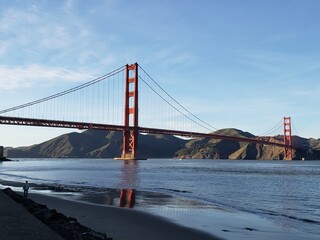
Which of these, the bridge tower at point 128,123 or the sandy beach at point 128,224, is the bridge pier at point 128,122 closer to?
the bridge tower at point 128,123

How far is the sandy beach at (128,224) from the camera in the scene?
8.92 m

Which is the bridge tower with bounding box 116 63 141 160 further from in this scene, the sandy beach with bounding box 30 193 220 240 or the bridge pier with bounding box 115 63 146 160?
the sandy beach with bounding box 30 193 220 240

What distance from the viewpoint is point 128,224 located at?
10320 mm

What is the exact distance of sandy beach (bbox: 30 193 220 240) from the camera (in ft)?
29.3

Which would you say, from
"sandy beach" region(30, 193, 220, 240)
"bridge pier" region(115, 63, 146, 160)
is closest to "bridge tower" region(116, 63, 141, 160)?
"bridge pier" region(115, 63, 146, 160)

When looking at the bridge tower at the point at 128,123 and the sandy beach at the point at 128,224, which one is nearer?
the sandy beach at the point at 128,224

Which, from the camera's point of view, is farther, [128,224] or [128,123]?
[128,123]

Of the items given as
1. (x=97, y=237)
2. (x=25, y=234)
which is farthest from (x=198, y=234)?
(x=25, y=234)

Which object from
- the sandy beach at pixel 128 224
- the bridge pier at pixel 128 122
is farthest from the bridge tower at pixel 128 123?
the sandy beach at pixel 128 224

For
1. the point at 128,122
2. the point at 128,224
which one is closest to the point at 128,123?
the point at 128,122

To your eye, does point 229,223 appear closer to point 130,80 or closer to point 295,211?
point 295,211

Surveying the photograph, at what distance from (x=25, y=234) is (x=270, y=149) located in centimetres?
19423

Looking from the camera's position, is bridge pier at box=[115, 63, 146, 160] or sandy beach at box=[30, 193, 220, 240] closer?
sandy beach at box=[30, 193, 220, 240]

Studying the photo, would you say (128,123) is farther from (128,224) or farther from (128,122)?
(128,224)
